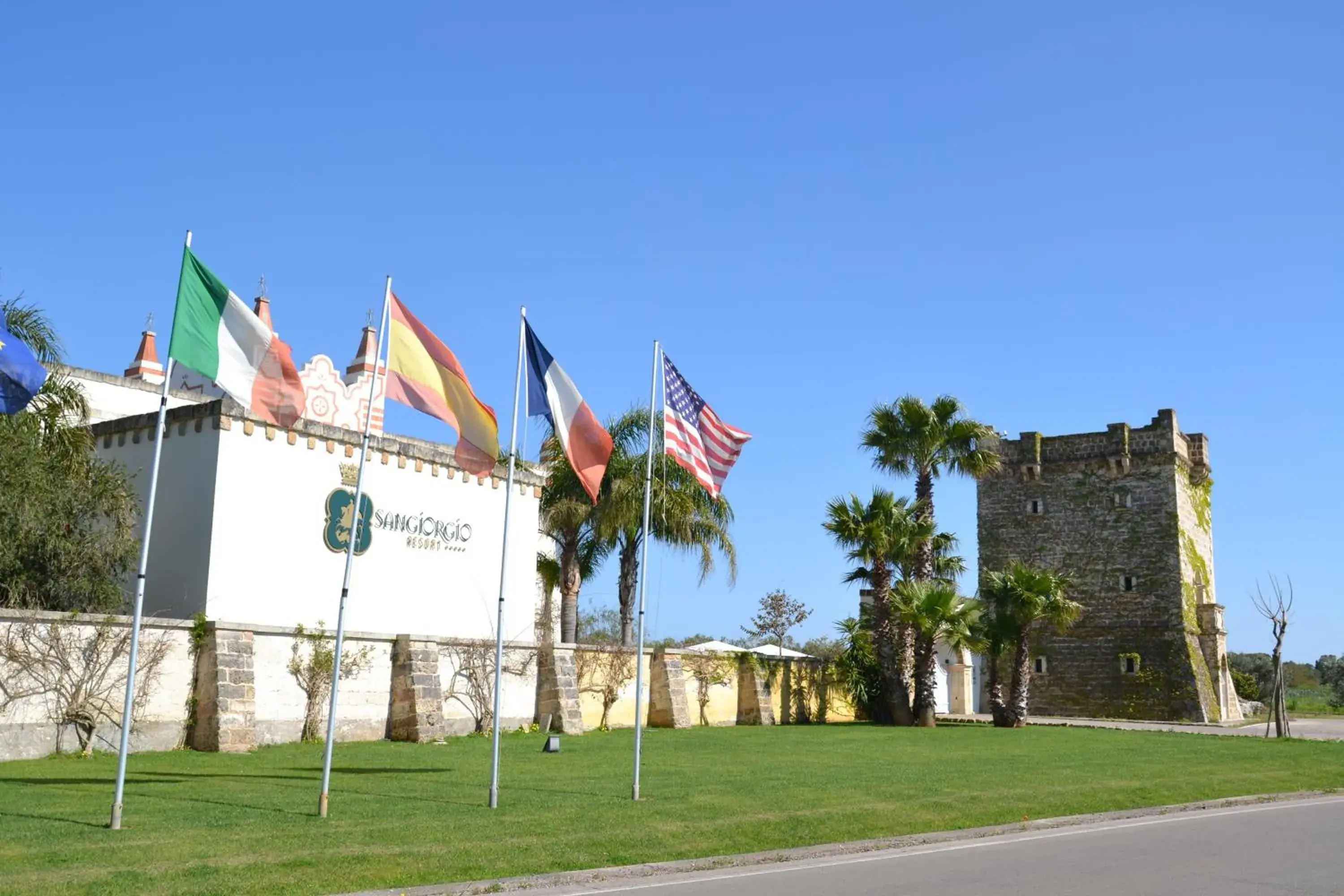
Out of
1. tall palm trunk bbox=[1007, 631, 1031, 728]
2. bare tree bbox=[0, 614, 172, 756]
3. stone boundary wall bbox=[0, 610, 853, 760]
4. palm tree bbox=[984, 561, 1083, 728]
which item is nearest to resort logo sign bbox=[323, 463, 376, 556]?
stone boundary wall bbox=[0, 610, 853, 760]

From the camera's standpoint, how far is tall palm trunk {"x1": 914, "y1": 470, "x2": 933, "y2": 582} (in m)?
38.2

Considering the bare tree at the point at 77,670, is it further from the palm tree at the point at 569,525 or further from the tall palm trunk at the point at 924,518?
the tall palm trunk at the point at 924,518

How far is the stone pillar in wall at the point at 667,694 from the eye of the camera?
3181 centimetres

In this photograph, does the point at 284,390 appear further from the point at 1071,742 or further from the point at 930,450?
the point at 930,450

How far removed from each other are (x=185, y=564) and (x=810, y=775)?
1373 cm

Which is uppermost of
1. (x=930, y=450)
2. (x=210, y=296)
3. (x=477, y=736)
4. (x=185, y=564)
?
(x=930, y=450)

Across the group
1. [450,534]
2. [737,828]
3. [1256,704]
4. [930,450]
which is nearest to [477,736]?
[450,534]

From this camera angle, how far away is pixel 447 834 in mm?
11969

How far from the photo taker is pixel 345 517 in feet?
88.3

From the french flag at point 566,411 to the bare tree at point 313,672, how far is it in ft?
31.5

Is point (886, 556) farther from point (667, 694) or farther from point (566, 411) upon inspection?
point (566, 411)

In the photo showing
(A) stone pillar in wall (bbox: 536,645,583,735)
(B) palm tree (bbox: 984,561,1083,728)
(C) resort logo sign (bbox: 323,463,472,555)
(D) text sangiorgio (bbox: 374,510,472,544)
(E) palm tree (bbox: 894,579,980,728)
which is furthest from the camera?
(B) palm tree (bbox: 984,561,1083,728)

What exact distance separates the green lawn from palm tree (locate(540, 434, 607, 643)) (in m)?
10.9

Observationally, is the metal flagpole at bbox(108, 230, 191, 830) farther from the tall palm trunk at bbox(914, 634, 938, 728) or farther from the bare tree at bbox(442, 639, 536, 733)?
the tall palm trunk at bbox(914, 634, 938, 728)
